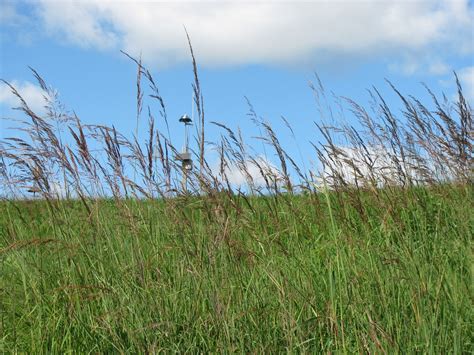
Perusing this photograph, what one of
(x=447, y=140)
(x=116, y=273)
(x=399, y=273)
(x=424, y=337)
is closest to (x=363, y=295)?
(x=399, y=273)

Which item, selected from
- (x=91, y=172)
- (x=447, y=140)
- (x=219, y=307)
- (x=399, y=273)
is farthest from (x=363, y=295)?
(x=447, y=140)

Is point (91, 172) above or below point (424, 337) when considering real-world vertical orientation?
above

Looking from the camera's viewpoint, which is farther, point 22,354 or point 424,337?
point 22,354

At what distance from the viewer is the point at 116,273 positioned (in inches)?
113

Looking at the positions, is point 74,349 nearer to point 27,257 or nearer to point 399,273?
point 27,257

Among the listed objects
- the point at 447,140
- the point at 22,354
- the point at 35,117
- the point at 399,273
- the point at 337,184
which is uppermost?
the point at 35,117

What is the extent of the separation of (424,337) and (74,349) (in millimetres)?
1561

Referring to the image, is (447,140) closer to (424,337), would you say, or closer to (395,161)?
(395,161)

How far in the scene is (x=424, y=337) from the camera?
212 centimetres

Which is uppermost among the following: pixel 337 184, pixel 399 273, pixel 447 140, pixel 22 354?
pixel 447 140

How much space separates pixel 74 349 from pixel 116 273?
46cm

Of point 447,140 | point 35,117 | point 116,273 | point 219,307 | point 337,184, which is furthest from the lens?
point 447,140

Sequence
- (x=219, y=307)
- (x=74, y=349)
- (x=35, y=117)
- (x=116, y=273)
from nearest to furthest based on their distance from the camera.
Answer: (x=219, y=307) < (x=74, y=349) < (x=116, y=273) < (x=35, y=117)

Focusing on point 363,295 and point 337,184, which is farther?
point 337,184
